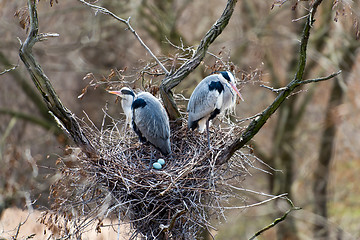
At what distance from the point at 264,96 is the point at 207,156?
19.3ft

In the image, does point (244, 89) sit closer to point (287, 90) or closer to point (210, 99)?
point (210, 99)

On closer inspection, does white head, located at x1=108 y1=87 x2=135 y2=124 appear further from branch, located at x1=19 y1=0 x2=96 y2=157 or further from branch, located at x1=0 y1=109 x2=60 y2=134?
branch, located at x1=0 y1=109 x2=60 y2=134

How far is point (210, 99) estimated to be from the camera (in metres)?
3.97

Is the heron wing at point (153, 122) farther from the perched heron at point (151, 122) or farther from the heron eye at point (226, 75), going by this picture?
the heron eye at point (226, 75)

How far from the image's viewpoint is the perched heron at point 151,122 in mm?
3828

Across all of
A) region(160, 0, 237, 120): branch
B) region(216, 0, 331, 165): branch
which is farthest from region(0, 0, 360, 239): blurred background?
region(216, 0, 331, 165): branch

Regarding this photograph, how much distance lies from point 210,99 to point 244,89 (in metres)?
3.45

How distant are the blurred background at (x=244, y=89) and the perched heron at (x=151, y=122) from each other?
10.4 ft

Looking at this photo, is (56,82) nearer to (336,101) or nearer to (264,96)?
(264,96)

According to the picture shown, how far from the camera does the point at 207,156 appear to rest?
3.58 m

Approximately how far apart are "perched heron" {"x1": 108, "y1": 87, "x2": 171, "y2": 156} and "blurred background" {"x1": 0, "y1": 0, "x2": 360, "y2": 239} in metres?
3.17

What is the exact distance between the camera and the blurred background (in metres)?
7.54

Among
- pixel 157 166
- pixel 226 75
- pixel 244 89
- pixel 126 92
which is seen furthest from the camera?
pixel 244 89

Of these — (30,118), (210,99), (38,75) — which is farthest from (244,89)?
(38,75)
